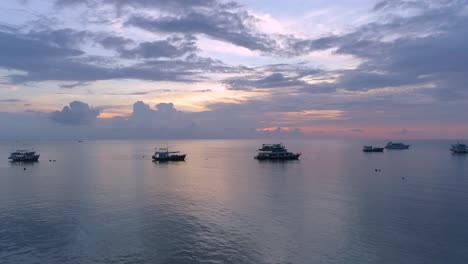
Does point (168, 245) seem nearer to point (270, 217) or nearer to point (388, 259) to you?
point (270, 217)

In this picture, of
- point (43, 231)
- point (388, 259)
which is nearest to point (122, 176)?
point (43, 231)

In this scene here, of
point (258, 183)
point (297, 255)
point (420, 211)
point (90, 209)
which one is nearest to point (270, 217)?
point (297, 255)

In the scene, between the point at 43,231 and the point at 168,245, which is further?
the point at 43,231

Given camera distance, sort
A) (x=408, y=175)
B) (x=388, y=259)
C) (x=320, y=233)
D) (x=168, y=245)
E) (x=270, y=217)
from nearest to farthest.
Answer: (x=388, y=259) < (x=168, y=245) < (x=320, y=233) < (x=270, y=217) < (x=408, y=175)

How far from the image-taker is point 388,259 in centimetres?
3912

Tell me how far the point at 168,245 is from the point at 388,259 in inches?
1062

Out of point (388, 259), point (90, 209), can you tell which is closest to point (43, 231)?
point (90, 209)

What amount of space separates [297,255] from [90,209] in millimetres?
41314

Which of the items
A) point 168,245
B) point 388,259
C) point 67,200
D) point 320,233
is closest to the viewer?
point 388,259

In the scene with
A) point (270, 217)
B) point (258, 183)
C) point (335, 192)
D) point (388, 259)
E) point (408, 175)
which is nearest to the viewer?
point (388, 259)

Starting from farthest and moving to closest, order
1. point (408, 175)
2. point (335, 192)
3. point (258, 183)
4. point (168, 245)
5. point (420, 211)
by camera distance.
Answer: point (408, 175), point (258, 183), point (335, 192), point (420, 211), point (168, 245)

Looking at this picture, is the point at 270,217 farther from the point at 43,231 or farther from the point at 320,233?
the point at 43,231

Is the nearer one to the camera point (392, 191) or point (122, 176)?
point (392, 191)

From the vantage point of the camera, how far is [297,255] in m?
40.5
